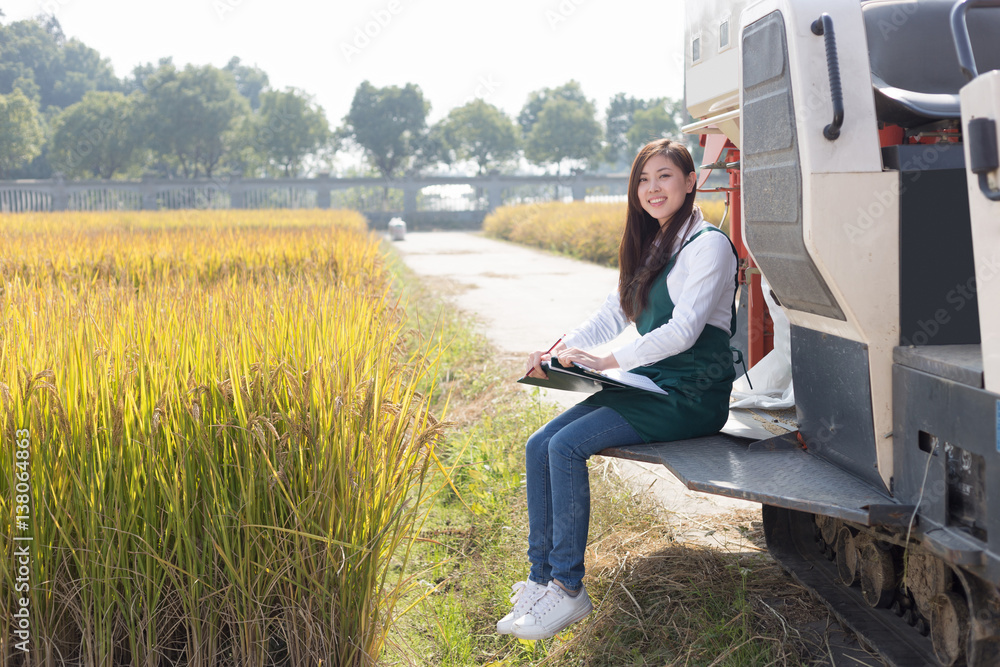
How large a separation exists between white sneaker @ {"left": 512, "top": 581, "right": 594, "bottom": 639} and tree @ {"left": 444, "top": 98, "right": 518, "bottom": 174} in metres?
76.6

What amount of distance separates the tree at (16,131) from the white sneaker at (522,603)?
2669 inches

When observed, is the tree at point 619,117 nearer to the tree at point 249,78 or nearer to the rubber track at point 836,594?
the tree at point 249,78

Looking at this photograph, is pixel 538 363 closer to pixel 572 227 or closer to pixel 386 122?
pixel 572 227

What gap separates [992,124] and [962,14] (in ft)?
1.65

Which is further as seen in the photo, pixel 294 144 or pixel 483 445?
pixel 294 144

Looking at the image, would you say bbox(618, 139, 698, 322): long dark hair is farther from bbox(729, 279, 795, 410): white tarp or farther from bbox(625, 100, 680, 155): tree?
bbox(625, 100, 680, 155): tree

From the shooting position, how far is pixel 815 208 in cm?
235

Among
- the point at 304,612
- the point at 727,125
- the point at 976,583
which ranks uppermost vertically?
the point at 727,125

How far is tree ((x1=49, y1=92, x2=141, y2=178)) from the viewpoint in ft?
214

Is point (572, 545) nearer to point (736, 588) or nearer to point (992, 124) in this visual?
point (736, 588)

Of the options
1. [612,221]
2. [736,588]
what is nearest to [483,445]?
[736,588]

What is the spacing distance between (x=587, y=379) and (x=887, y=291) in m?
1.03

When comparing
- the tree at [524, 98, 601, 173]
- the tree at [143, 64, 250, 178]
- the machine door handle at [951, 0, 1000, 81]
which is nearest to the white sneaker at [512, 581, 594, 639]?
the machine door handle at [951, 0, 1000, 81]

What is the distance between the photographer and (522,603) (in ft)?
9.33
